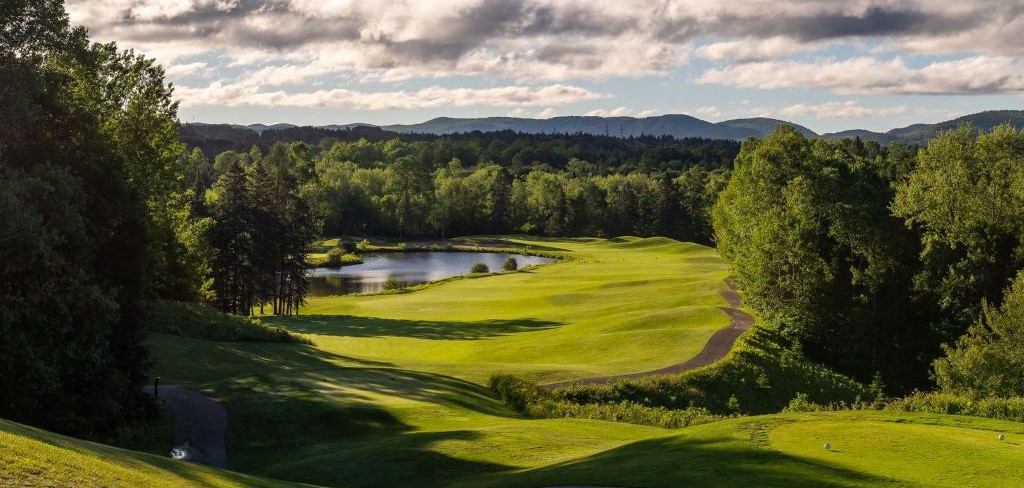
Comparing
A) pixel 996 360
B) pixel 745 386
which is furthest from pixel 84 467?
pixel 996 360

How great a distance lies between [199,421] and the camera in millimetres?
27516

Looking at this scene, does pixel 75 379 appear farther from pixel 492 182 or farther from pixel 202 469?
pixel 492 182

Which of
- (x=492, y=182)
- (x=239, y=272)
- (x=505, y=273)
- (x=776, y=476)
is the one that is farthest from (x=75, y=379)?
(x=492, y=182)

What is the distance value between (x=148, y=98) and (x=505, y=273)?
62.0 m

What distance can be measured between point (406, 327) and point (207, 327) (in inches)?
653

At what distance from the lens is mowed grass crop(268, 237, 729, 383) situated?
42781 mm

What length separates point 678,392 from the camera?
35.9m

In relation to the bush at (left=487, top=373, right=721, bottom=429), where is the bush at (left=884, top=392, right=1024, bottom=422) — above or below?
above

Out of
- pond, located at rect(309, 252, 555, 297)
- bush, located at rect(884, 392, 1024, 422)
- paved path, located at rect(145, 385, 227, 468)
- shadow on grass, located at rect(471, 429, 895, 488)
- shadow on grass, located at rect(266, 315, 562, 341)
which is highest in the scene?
shadow on grass, located at rect(471, 429, 895, 488)

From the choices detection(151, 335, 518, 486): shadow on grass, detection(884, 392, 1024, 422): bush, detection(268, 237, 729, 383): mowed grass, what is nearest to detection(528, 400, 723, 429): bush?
detection(151, 335, 518, 486): shadow on grass

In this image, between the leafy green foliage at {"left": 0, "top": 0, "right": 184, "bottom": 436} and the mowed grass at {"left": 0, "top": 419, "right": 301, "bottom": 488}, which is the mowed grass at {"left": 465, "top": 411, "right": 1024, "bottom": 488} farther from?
the leafy green foliage at {"left": 0, "top": 0, "right": 184, "bottom": 436}

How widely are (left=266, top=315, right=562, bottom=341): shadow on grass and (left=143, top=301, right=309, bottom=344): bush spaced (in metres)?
8.32

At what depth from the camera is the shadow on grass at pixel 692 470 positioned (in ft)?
49.0

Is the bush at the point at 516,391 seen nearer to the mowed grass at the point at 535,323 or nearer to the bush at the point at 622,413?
the bush at the point at 622,413
